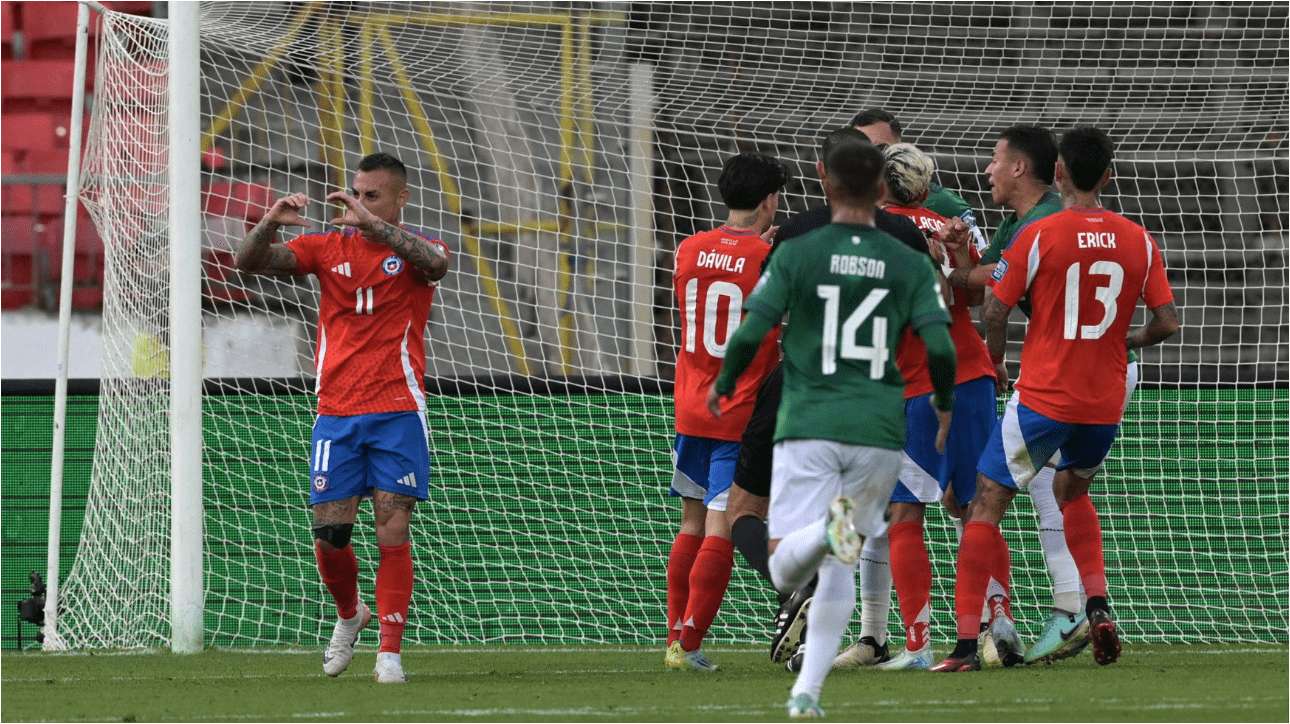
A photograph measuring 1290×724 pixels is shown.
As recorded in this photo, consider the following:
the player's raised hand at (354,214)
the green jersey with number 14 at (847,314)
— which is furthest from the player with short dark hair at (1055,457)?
the player's raised hand at (354,214)

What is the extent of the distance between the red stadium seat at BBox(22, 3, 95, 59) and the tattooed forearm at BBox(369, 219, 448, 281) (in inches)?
284

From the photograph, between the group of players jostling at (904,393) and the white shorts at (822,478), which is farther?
the group of players jostling at (904,393)

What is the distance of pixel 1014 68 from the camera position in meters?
8.66

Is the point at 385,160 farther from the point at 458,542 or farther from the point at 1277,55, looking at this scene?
the point at 1277,55

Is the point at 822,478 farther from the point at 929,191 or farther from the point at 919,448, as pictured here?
the point at 929,191

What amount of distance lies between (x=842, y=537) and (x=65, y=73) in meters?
9.31

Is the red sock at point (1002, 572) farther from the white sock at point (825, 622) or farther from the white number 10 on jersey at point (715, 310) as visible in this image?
the white sock at point (825, 622)

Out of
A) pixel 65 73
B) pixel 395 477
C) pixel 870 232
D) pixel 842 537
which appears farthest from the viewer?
pixel 65 73

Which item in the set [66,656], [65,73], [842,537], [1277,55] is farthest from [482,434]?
[65,73]

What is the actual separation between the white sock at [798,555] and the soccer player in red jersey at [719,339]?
1.48 meters

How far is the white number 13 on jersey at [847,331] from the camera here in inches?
157

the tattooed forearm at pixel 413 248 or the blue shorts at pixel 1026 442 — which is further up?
the tattooed forearm at pixel 413 248

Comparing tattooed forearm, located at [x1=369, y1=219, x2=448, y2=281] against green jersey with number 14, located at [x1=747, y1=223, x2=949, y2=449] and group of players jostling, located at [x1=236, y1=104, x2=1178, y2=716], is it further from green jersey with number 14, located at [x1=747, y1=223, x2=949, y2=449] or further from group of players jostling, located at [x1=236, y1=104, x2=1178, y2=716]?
green jersey with number 14, located at [x1=747, y1=223, x2=949, y2=449]

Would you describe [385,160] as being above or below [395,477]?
above
